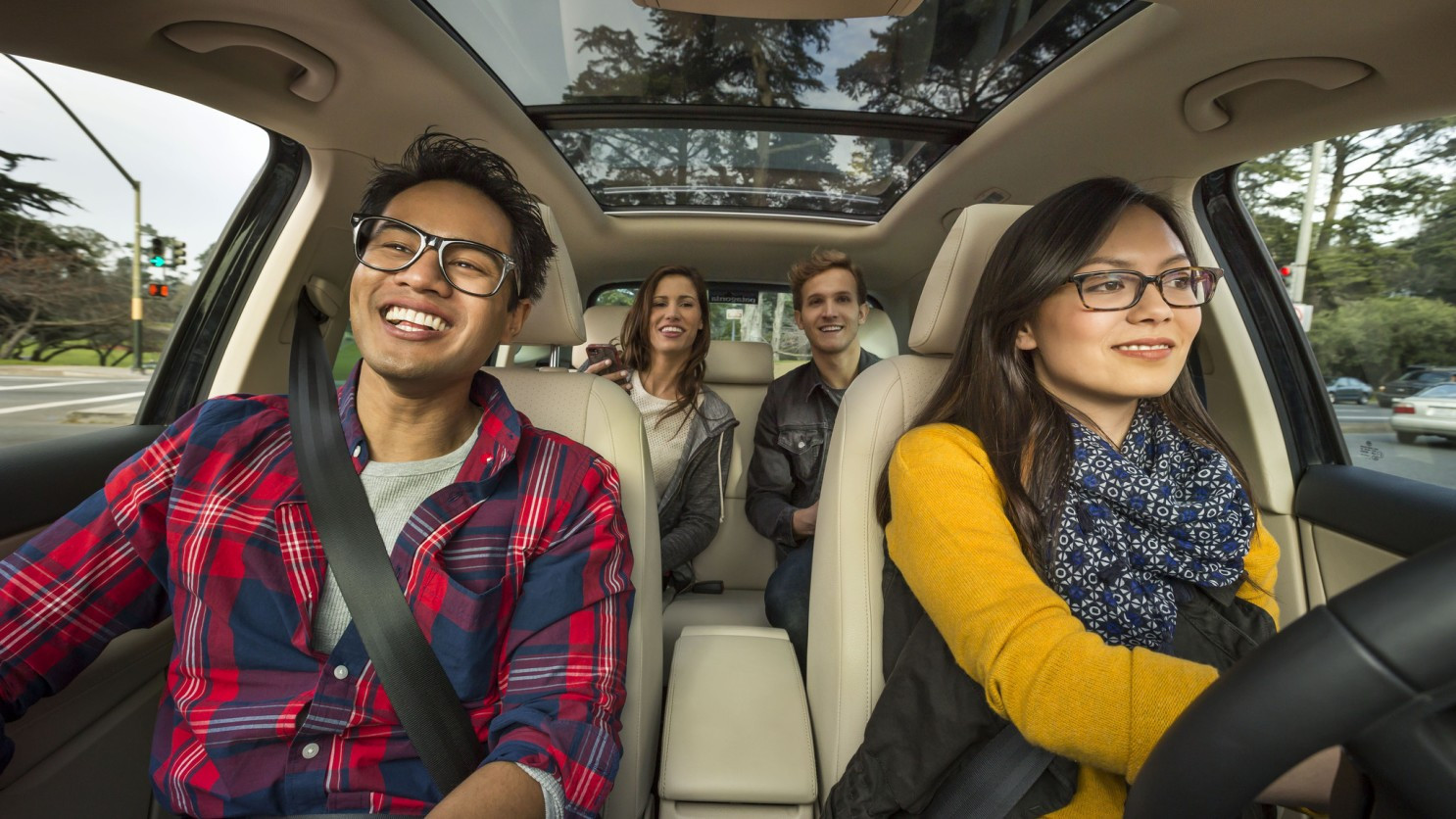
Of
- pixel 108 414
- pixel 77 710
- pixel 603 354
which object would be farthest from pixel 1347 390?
pixel 108 414

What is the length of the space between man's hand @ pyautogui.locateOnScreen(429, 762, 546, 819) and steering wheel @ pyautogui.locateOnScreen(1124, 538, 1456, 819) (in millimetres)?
781

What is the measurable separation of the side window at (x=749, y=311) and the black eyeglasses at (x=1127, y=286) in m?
2.60

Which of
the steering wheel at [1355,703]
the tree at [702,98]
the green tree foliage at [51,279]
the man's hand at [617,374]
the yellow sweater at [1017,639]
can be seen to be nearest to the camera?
the steering wheel at [1355,703]

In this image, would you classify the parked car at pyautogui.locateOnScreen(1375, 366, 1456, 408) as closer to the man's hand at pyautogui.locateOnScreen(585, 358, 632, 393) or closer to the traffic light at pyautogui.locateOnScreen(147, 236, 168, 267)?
the man's hand at pyautogui.locateOnScreen(585, 358, 632, 393)

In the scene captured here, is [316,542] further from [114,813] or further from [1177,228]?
[1177,228]

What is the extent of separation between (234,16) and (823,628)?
181cm

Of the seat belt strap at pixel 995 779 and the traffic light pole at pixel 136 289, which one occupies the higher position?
the traffic light pole at pixel 136 289

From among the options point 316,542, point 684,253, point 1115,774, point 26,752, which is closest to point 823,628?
point 1115,774

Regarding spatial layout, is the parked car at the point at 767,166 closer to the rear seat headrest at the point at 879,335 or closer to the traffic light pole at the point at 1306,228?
the traffic light pole at the point at 1306,228

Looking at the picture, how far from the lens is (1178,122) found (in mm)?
1821

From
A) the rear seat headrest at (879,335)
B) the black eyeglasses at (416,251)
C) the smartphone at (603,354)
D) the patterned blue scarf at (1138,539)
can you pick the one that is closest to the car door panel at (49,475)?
Answer: the black eyeglasses at (416,251)

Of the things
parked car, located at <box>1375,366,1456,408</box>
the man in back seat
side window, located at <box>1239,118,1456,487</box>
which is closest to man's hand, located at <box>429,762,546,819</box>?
the man in back seat

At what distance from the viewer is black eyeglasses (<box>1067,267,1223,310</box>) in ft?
3.62

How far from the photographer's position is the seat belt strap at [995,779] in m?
0.93
